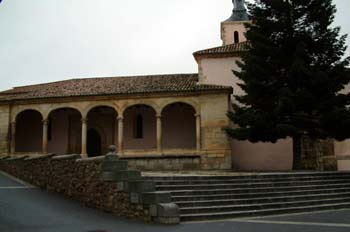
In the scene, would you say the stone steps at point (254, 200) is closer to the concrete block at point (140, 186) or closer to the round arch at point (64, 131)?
the concrete block at point (140, 186)

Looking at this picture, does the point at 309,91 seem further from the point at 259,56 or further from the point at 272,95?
the point at 259,56

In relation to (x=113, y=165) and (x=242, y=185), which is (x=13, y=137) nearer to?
(x=113, y=165)

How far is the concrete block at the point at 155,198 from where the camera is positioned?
9.12 m

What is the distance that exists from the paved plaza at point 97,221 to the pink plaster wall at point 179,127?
43.7 ft

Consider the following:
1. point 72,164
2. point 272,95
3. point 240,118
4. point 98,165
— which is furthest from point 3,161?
point 272,95

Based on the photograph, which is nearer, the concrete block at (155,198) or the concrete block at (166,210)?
the concrete block at (166,210)

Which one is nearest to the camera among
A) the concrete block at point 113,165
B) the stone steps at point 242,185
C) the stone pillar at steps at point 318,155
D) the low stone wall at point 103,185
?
the low stone wall at point 103,185

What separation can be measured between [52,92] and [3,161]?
7650 mm

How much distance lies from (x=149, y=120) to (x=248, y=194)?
14.9 meters

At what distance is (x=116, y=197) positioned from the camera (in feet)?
33.0

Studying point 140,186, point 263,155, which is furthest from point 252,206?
point 263,155

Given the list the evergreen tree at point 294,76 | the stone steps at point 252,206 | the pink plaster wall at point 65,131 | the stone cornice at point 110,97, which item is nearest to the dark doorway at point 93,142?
the pink plaster wall at point 65,131

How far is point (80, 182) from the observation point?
11656 millimetres

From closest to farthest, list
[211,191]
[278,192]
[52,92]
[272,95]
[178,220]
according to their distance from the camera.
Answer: [178,220]
[211,191]
[278,192]
[272,95]
[52,92]
